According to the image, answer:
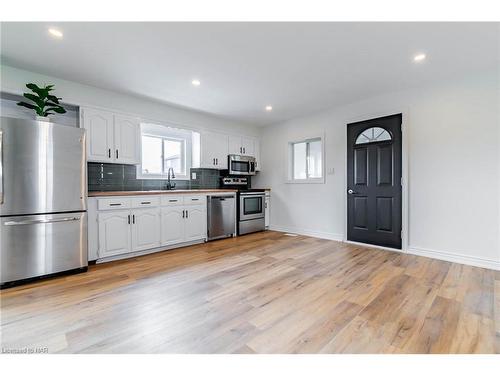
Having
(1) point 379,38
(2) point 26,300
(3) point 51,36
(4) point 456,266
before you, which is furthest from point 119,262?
(4) point 456,266

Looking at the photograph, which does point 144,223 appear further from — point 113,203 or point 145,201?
point 113,203

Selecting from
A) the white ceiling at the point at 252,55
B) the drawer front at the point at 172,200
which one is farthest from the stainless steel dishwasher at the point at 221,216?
the white ceiling at the point at 252,55

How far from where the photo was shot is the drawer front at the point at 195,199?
393 cm

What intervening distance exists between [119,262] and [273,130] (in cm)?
398

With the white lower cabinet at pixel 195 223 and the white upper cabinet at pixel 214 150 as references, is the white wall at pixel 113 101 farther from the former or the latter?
the white lower cabinet at pixel 195 223

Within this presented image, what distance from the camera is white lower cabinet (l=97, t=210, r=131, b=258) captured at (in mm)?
3039

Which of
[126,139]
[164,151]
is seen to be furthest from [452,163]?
[126,139]

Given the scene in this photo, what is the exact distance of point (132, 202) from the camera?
329 cm

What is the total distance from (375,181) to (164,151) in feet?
12.2

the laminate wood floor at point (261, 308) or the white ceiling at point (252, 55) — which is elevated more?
the white ceiling at point (252, 55)

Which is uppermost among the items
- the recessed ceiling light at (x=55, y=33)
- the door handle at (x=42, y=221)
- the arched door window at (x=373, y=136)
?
the recessed ceiling light at (x=55, y=33)

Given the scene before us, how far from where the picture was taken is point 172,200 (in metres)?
3.74

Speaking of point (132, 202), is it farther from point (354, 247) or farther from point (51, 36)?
point (354, 247)

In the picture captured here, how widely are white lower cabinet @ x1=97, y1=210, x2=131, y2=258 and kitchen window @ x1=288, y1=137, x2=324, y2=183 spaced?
A: 127 inches
